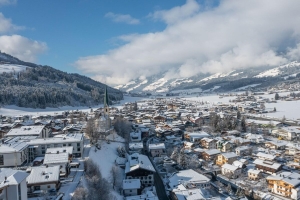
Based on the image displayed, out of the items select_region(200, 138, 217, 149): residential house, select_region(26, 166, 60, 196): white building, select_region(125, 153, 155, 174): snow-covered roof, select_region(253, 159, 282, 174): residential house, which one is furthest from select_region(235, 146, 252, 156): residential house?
select_region(26, 166, 60, 196): white building

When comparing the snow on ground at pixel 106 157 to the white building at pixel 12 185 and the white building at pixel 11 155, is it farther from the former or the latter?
the white building at pixel 12 185

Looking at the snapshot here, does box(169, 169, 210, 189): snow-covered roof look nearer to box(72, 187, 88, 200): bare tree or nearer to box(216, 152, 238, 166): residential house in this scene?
box(216, 152, 238, 166): residential house

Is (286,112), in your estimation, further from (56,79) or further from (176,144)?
(56,79)

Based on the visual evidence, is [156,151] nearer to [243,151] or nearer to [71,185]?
[243,151]

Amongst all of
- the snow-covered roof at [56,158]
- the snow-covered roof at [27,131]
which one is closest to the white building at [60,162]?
the snow-covered roof at [56,158]

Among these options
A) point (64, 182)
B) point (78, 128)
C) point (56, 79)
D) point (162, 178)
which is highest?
point (56, 79)

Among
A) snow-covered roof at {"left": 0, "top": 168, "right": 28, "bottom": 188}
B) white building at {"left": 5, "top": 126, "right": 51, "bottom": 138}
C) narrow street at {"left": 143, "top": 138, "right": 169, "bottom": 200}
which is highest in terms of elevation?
white building at {"left": 5, "top": 126, "right": 51, "bottom": 138}

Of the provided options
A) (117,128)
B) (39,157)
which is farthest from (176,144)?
(39,157)
